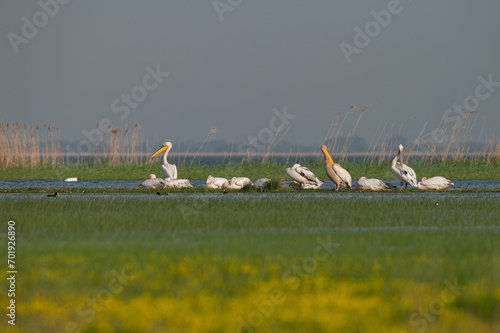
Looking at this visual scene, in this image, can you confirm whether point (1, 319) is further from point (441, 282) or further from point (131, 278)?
point (441, 282)

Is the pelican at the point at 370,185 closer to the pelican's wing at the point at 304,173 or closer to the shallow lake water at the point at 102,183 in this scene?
the pelican's wing at the point at 304,173

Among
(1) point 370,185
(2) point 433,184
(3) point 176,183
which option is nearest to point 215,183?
(3) point 176,183

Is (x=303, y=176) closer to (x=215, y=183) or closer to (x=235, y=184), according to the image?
(x=235, y=184)

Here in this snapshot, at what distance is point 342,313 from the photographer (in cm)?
640

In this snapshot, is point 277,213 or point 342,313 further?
point 277,213

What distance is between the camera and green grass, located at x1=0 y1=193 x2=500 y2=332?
20.8 feet

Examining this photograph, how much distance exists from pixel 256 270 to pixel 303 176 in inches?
626

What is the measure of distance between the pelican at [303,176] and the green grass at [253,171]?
7.84 m

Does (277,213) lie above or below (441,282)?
below

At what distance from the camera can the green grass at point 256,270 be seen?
6332 mm

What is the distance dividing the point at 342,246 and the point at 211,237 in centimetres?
228

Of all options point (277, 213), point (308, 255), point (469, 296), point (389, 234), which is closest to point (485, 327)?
point (469, 296)

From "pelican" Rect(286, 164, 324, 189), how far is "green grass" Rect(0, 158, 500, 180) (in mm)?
7844

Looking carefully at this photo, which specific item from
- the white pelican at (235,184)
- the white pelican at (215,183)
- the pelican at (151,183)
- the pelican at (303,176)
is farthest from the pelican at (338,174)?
the pelican at (151,183)
